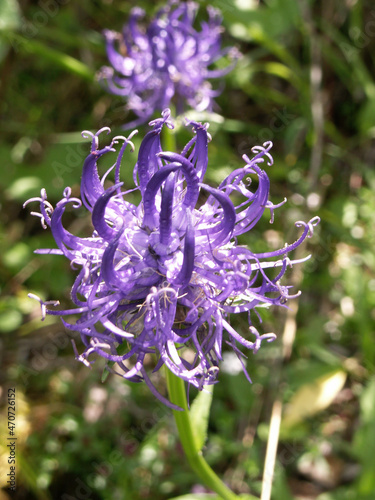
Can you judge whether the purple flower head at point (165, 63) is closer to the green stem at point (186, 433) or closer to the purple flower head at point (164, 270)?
the purple flower head at point (164, 270)

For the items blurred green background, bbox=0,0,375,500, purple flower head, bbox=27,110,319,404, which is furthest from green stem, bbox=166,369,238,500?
blurred green background, bbox=0,0,375,500

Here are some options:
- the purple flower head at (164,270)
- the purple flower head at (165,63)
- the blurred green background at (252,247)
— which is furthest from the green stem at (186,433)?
the purple flower head at (165,63)

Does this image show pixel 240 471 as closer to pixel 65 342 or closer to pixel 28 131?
pixel 65 342

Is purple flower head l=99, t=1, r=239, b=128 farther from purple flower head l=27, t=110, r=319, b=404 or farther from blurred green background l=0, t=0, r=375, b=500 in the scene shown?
purple flower head l=27, t=110, r=319, b=404

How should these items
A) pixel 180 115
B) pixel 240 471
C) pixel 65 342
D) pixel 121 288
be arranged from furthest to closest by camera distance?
pixel 65 342
pixel 180 115
pixel 240 471
pixel 121 288

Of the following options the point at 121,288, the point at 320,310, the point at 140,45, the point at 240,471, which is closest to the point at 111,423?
the point at 240,471
